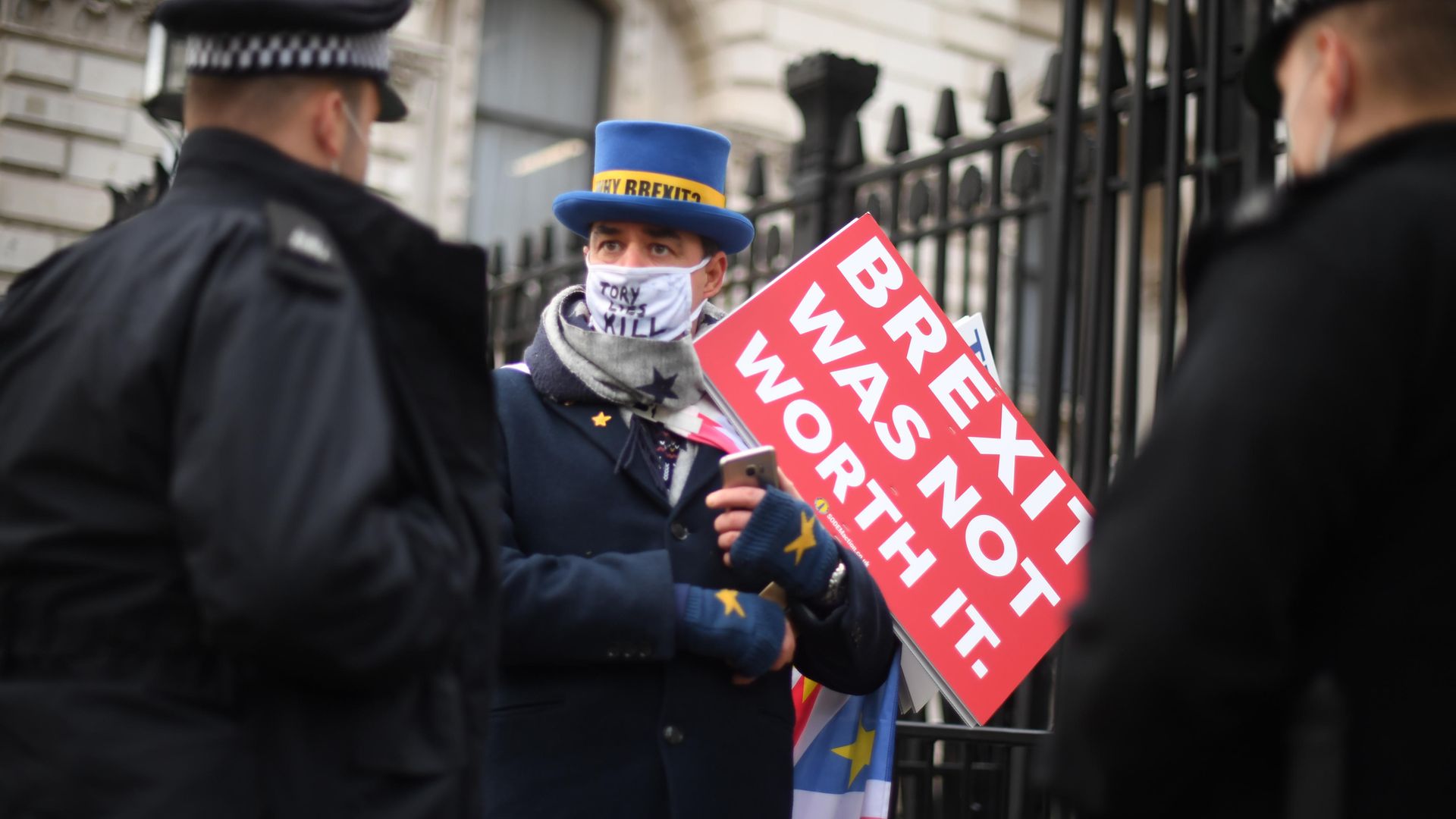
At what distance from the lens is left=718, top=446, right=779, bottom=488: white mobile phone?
9.05 feet

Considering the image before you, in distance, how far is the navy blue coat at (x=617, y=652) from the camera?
2652 millimetres

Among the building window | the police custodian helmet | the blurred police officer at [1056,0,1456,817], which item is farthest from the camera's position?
the building window

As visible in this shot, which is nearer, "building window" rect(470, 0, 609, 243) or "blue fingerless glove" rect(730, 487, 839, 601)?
"blue fingerless glove" rect(730, 487, 839, 601)

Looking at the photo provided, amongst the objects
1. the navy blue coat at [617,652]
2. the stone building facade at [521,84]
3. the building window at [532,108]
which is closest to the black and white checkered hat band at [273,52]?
the navy blue coat at [617,652]

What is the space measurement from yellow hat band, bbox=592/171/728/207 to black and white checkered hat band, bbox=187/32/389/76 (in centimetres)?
115

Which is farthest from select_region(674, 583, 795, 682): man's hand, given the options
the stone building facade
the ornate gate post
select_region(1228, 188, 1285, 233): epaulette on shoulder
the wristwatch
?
the stone building facade

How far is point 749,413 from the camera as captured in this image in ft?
10.2

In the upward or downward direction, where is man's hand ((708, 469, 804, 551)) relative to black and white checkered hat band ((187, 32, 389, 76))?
downward

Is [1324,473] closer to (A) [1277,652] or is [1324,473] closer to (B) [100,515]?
(A) [1277,652]

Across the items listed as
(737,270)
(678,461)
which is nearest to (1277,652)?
(678,461)

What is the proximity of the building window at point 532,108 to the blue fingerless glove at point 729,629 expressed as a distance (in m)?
11.4

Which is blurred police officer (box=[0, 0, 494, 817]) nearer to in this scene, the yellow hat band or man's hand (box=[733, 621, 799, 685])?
man's hand (box=[733, 621, 799, 685])

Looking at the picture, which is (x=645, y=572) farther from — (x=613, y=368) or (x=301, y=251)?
(x=301, y=251)

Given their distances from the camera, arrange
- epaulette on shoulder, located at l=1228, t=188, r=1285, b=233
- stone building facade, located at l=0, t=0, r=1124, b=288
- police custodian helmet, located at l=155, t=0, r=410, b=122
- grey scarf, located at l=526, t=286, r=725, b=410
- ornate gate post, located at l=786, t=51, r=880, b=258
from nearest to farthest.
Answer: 1. epaulette on shoulder, located at l=1228, t=188, r=1285, b=233
2. police custodian helmet, located at l=155, t=0, r=410, b=122
3. grey scarf, located at l=526, t=286, r=725, b=410
4. ornate gate post, located at l=786, t=51, r=880, b=258
5. stone building facade, located at l=0, t=0, r=1124, b=288
